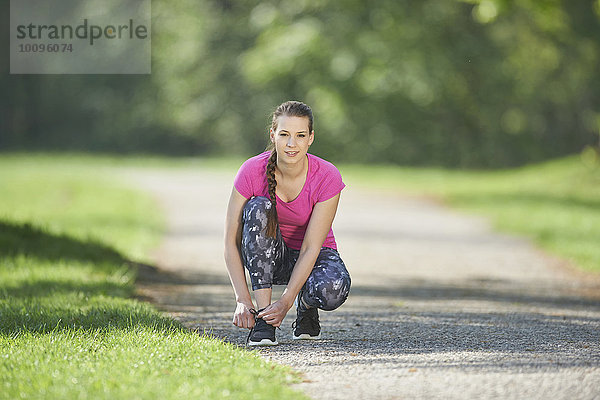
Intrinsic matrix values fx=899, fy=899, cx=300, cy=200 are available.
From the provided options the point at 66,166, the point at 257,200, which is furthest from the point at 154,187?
the point at 257,200

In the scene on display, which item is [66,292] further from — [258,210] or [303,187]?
[303,187]

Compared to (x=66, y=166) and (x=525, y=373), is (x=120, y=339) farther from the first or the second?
(x=66, y=166)

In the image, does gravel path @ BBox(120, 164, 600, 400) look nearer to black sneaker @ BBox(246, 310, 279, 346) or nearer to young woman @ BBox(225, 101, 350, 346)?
black sneaker @ BBox(246, 310, 279, 346)

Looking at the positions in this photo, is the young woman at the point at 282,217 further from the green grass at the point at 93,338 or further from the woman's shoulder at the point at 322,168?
the green grass at the point at 93,338

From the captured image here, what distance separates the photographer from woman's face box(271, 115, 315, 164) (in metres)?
5.10

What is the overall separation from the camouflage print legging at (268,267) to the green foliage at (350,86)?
1078 cm

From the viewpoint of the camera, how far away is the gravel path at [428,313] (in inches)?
163

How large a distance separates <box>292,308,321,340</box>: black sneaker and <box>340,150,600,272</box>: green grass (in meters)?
5.65

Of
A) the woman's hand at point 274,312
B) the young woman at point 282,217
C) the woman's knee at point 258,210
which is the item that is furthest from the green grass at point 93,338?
the woman's knee at point 258,210

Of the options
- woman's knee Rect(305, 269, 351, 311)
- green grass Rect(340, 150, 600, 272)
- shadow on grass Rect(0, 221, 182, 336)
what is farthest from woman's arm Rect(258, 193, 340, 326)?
green grass Rect(340, 150, 600, 272)

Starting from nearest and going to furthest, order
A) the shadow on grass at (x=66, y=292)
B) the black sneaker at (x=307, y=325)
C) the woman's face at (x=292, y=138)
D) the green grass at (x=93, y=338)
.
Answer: the green grass at (x=93, y=338), the woman's face at (x=292, y=138), the black sneaker at (x=307, y=325), the shadow on grass at (x=66, y=292)

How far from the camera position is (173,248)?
39.7ft

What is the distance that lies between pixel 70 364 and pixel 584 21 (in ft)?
99.0

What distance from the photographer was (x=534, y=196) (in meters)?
19.5
